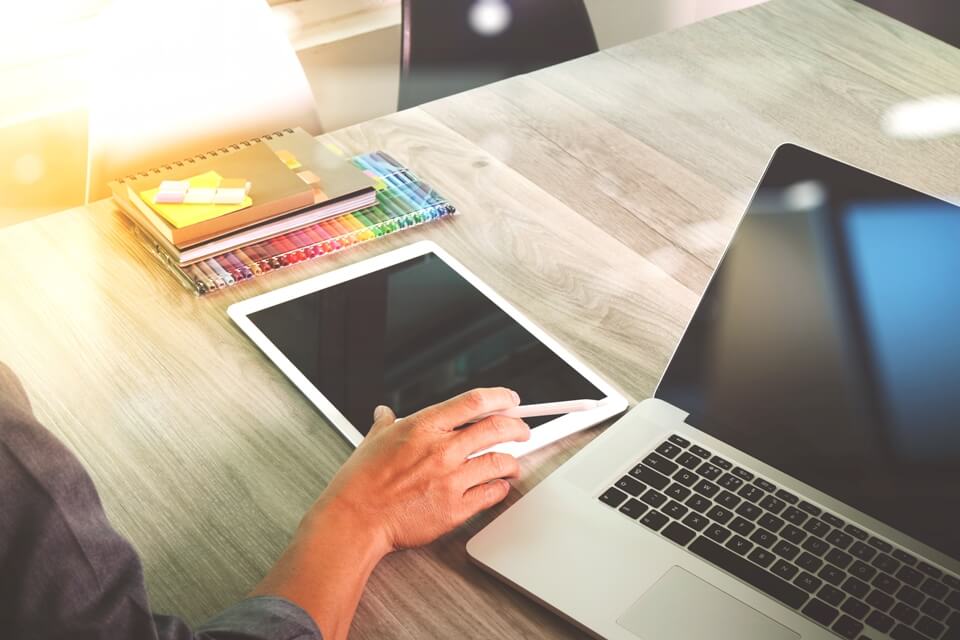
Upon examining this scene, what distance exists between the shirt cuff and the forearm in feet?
0.06

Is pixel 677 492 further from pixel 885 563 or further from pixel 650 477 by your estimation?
pixel 885 563

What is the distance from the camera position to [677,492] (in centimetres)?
Answer: 104

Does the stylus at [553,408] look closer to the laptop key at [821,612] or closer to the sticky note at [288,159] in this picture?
the laptop key at [821,612]

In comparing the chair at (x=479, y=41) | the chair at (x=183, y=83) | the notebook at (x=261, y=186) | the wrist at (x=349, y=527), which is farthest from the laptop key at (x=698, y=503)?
the chair at (x=479, y=41)

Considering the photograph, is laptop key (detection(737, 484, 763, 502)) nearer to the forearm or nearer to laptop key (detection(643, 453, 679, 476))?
laptop key (detection(643, 453, 679, 476))

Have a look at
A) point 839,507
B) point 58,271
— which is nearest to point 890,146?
point 839,507

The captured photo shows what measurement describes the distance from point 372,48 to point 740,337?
6.13 feet

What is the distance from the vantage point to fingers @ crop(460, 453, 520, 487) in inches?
40.9

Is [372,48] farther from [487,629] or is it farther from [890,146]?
[487,629]

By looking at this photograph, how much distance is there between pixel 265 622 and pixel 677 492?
15.4 inches

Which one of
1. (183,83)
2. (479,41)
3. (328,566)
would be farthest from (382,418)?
(479,41)

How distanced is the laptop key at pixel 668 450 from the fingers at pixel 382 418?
0.26 m

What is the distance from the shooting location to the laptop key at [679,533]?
0.99m

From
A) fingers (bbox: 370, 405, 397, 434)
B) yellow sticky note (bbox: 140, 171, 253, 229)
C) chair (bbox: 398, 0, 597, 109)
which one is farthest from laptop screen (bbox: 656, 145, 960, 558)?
chair (bbox: 398, 0, 597, 109)
